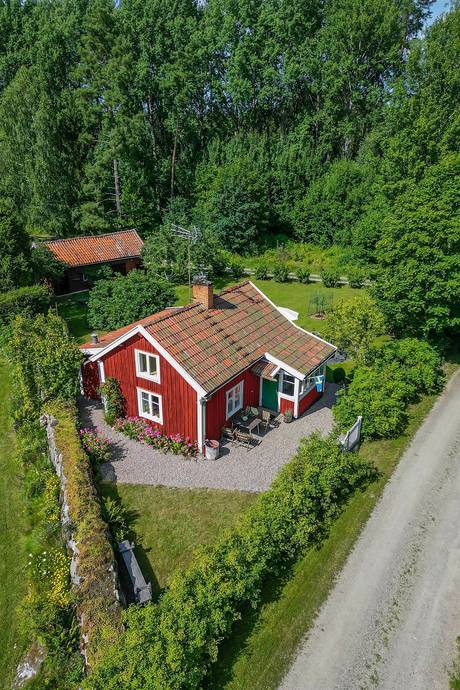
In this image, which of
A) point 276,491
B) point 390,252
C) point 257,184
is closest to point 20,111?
point 257,184

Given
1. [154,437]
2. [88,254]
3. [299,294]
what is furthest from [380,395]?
[88,254]

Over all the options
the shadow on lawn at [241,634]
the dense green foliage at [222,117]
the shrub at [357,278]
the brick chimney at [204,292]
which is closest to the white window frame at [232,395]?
the brick chimney at [204,292]

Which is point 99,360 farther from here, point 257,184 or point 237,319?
point 257,184

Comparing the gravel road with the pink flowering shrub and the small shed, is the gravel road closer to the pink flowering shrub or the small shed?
the pink flowering shrub

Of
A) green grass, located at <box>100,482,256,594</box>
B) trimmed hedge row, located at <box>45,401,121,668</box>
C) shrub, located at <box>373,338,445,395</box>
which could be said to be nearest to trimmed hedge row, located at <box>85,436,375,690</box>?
trimmed hedge row, located at <box>45,401,121,668</box>

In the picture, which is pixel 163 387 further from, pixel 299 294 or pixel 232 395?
pixel 299 294

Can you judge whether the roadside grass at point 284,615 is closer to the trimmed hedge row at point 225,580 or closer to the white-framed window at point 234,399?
the trimmed hedge row at point 225,580
